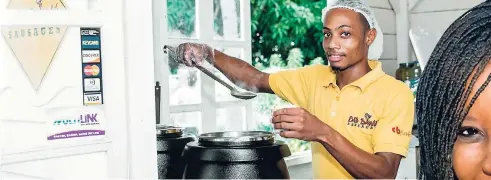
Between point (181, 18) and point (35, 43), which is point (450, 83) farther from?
point (181, 18)

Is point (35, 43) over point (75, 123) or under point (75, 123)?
over

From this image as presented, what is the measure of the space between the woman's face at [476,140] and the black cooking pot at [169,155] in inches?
41.2

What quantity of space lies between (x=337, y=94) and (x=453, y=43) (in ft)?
3.24

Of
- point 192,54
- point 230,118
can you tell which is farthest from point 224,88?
point 192,54

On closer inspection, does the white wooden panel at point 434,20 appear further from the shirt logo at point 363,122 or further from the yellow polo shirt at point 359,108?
the shirt logo at point 363,122

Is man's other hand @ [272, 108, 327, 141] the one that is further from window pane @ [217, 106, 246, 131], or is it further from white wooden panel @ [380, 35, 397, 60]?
white wooden panel @ [380, 35, 397, 60]

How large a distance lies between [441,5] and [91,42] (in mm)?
2644

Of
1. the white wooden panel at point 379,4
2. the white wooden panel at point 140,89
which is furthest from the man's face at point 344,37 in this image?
the white wooden panel at point 379,4

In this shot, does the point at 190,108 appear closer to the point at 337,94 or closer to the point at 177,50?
the point at 177,50

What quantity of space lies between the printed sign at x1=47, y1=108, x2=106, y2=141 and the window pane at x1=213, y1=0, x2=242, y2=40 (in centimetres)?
150

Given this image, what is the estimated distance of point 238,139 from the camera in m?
1.43

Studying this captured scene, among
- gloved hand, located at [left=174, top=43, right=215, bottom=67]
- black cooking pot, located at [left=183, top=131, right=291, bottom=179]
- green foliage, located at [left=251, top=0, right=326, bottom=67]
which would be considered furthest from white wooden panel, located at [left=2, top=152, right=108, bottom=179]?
green foliage, located at [left=251, top=0, right=326, bottom=67]

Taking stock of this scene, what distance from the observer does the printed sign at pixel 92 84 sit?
3.71 feet

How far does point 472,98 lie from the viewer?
64 centimetres
